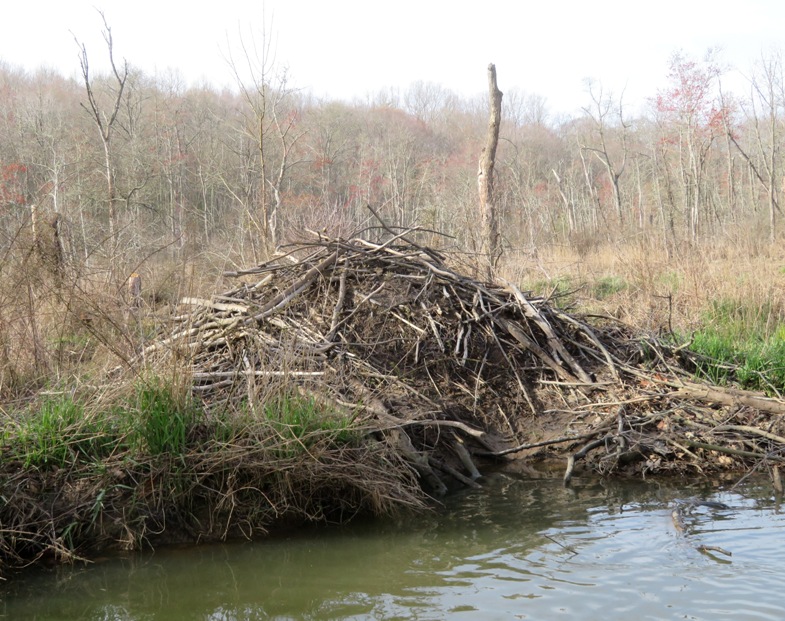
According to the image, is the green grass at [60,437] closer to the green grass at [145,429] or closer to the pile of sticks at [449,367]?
the green grass at [145,429]

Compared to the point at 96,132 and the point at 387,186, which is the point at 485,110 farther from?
the point at 96,132

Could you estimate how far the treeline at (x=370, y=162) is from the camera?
22688 millimetres

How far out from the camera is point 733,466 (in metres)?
6.03

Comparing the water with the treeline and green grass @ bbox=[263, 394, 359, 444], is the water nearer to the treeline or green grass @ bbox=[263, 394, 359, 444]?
green grass @ bbox=[263, 394, 359, 444]

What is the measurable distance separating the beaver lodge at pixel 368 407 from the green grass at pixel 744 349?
28 centimetres

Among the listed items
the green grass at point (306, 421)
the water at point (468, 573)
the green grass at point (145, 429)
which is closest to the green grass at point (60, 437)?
the green grass at point (145, 429)

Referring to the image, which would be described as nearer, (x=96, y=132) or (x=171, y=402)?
(x=171, y=402)

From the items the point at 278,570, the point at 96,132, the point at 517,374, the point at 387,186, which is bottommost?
the point at 278,570

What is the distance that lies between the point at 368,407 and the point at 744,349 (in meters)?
4.55

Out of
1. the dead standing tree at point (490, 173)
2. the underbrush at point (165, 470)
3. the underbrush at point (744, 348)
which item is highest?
the dead standing tree at point (490, 173)

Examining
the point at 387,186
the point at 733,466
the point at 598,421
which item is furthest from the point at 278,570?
the point at 387,186

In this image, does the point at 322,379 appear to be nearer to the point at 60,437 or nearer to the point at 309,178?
the point at 60,437

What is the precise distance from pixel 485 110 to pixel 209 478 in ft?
224

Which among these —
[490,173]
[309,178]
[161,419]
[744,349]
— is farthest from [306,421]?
[309,178]
